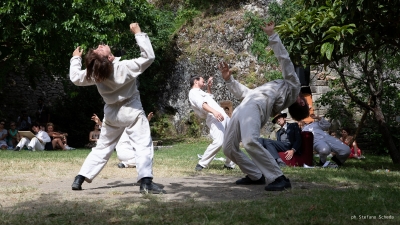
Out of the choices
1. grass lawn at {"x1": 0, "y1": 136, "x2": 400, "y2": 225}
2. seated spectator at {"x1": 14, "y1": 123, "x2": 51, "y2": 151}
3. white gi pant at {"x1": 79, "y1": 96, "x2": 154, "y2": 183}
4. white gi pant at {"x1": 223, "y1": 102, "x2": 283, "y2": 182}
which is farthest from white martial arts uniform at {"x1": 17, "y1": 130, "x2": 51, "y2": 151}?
white gi pant at {"x1": 223, "y1": 102, "x2": 283, "y2": 182}

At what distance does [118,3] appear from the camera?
24.4 m

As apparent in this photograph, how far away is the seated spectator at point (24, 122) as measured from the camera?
2723cm

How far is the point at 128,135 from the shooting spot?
775 cm

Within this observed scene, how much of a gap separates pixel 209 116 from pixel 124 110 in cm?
407

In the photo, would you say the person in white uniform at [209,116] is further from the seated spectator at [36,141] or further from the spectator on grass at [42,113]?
the spectator on grass at [42,113]

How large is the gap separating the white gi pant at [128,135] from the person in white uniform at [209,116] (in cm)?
335

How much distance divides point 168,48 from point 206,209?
1077 inches

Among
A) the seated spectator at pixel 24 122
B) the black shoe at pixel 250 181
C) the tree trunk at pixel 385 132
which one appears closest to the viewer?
the black shoe at pixel 250 181

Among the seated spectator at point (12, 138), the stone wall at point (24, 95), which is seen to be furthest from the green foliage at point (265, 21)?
the stone wall at point (24, 95)

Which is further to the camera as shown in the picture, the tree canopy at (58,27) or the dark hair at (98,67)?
the tree canopy at (58,27)

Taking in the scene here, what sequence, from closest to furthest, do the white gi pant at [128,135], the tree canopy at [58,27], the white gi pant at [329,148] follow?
the white gi pant at [128,135] < the white gi pant at [329,148] < the tree canopy at [58,27]

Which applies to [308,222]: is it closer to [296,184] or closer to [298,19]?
[296,184]

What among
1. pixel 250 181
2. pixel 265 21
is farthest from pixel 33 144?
pixel 250 181

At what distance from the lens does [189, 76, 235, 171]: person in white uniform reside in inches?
Result: 437
